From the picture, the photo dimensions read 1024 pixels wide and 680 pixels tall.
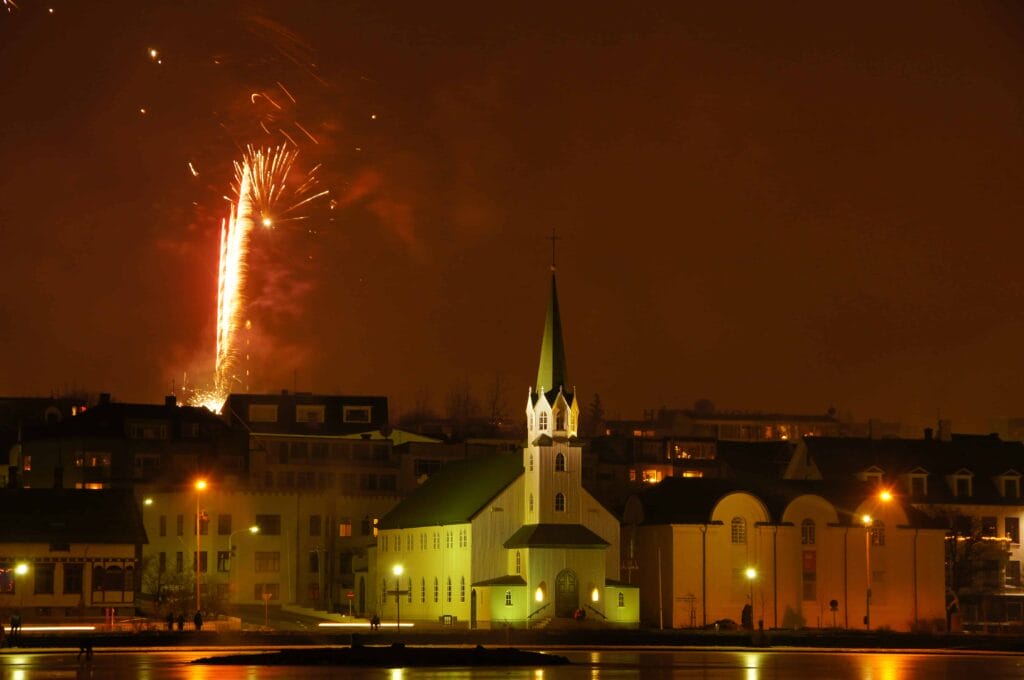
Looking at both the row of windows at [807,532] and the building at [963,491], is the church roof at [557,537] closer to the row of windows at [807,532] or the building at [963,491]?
the row of windows at [807,532]

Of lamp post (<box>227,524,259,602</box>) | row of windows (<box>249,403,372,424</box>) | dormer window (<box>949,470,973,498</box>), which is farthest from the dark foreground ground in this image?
row of windows (<box>249,403,372,424</box>)

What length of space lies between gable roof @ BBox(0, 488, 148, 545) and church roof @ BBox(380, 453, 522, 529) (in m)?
22.1

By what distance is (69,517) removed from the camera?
114625 millimetres

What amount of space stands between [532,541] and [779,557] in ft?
53.5

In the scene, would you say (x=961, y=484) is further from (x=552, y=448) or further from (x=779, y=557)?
(x=552, y=448)

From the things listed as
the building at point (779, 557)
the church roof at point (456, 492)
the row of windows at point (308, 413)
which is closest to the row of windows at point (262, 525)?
the church roof at point (456, 492)

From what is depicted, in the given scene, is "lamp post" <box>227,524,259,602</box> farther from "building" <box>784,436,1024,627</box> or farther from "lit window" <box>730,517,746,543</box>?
"building" <box>784,436,1024,627</box>

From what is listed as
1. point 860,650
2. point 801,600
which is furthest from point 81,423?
point 860,650

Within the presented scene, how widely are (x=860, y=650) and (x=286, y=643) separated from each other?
26.2m

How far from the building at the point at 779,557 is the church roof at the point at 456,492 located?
957cm

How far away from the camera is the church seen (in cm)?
11950

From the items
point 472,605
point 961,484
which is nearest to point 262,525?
point 472,605

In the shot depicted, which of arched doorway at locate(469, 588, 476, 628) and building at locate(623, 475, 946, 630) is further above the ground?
building at locate(623, 475, 946, 630)

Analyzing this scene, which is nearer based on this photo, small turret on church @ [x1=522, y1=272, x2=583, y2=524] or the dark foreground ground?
the dark foreground ground
